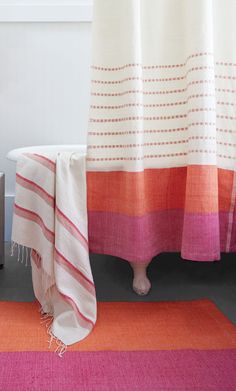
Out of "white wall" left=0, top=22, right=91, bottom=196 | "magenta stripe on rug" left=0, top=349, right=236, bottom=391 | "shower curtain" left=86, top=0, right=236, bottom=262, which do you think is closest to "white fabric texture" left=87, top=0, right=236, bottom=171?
"shower curtain" left=86, top=0, right=236, bottom=262

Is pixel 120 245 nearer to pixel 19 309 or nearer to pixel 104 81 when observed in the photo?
pixel 19 309

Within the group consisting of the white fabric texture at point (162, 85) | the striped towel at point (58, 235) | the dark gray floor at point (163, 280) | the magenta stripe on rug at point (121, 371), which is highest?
the white fabric texture at point (162, 85)

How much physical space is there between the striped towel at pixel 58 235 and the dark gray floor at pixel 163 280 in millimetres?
195

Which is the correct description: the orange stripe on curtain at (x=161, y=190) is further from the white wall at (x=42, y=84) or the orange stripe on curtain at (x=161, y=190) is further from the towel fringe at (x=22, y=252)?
the white wall at (x=42, y=84)

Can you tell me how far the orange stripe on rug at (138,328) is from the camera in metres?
1.07

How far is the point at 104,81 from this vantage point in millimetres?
1267

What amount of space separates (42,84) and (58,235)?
3.74 ft

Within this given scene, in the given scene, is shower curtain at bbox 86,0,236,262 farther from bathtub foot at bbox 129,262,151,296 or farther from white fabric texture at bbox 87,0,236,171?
bathtub foot at bbox 129,262,151,296

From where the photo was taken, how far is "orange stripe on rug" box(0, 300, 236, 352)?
107cm

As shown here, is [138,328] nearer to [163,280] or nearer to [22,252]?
[163,280]

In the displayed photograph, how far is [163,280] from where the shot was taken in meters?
1.58

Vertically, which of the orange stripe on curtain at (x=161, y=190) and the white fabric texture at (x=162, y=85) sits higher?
the white fabric texture at (x=162, y=85)

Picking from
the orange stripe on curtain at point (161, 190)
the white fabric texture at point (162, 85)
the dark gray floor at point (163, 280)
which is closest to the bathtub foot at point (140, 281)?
the dark gray floor at point (163, 280)

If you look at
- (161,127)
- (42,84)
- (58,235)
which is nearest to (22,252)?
(58,235)
